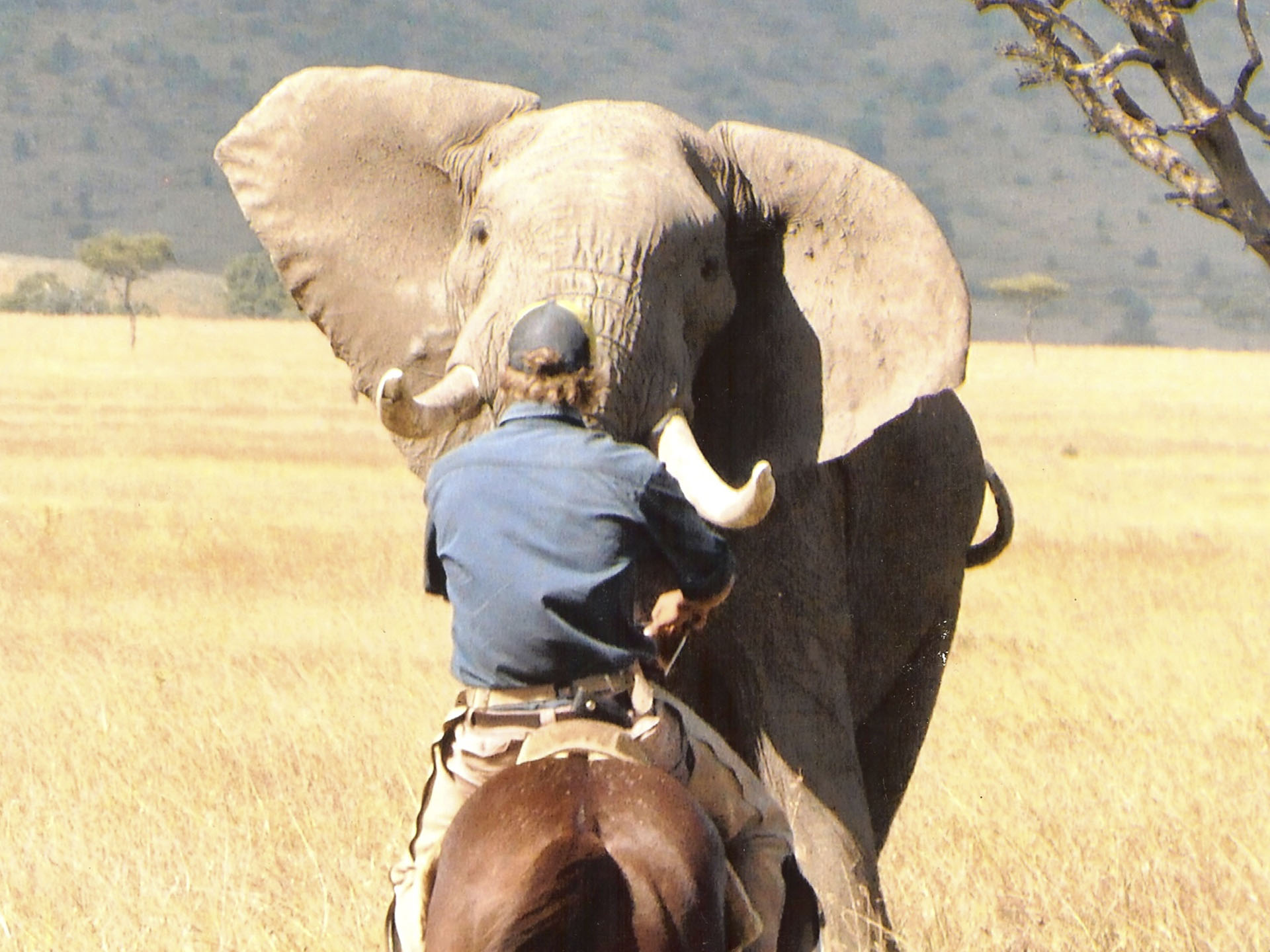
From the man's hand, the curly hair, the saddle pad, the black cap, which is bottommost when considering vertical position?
the man's hand

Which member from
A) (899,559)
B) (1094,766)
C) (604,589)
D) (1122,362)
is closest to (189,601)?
(1094,766)

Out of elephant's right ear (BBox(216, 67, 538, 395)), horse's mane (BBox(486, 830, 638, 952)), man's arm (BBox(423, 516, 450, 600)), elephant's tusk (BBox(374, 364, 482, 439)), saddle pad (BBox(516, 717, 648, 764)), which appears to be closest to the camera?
horse's mane (BBox(486, 830, 638, 952))

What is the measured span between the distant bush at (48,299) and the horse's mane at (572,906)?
70.4 m

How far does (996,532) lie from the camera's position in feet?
24.2

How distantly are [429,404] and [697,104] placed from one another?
14671cm

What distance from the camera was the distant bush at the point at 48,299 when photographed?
244 feet

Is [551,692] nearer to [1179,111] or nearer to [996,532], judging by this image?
[996,532]

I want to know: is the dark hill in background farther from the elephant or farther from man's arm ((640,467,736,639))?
man's arm ((640,467,736,639))

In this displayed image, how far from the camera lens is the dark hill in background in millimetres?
127312

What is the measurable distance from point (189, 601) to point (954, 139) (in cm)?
14291

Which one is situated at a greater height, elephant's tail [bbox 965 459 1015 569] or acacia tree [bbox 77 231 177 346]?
elephant's tail [bbox 965 459 1015 569]

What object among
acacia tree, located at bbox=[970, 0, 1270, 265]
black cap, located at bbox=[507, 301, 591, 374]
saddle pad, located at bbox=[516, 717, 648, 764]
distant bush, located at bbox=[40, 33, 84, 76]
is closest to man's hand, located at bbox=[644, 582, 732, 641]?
saddle pad, located at bbox=[516, 717, 648, 764]

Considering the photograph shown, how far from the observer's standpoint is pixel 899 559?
6414 mm

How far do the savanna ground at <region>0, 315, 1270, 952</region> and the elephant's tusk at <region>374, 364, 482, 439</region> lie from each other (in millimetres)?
1722
